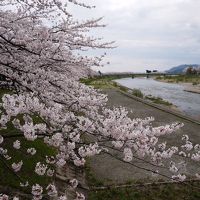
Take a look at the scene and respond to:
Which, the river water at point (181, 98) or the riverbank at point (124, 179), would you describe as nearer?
the riverbank at point (124, 179)

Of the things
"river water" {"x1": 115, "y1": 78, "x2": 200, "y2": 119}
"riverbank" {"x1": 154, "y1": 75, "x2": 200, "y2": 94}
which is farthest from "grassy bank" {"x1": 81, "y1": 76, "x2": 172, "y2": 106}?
"riverbank" {"x1": 154, "y1": 75, "x2": 200, "y2": 94}

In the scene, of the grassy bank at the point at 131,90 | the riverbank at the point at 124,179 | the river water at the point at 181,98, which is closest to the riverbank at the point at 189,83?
the river water at the point at 181,98

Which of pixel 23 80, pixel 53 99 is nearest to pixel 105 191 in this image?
pixel 53 99

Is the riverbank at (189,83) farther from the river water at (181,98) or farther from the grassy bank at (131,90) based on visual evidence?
the grassy bank at (131,90)

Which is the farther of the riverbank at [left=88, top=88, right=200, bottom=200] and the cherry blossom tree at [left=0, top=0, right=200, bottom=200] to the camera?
the riverbank at [left=88, top=88, right=200, bottom=200]

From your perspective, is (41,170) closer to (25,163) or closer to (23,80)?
(23,80)

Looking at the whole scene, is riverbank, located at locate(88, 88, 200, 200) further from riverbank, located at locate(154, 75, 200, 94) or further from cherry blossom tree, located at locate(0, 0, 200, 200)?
riverbank, located at locate(154, 75, 200, 94)

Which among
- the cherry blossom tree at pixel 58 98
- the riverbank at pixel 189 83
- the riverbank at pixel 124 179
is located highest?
the cherry blossom tree at pixel 58 98

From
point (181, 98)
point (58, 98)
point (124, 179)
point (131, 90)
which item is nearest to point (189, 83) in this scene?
point (181, 98)

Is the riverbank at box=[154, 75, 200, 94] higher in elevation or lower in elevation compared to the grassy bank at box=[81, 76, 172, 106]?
lower

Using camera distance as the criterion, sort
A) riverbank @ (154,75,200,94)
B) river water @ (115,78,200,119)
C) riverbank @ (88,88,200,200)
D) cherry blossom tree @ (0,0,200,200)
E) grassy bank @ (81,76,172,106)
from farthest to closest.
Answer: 1. riverbank @ (154,75,200,94)
2. grassy bank @ (81,76,172,106)
3. river water @ (115,78,200,119)
4. riverbank @ (88,88,200,200)
5. cherry blossom tree @ (0,0,200,200)

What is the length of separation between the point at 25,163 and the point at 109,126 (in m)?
3.98

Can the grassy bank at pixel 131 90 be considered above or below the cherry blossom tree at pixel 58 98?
below

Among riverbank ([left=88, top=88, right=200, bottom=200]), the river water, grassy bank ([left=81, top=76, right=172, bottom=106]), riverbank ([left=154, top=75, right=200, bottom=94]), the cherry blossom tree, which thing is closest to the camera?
the cherry blossom tree
